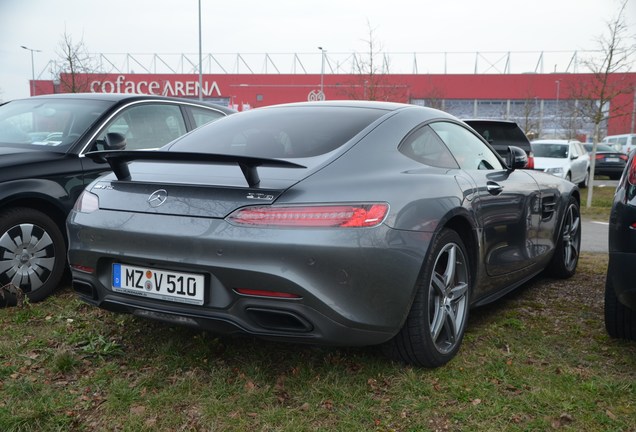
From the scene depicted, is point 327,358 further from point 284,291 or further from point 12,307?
point 12,307

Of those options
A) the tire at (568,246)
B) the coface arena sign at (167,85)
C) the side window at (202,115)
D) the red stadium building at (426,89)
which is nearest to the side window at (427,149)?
the tire at (568,246)

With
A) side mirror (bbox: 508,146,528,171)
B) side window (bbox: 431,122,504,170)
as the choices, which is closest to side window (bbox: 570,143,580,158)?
side mirror (bbox: 508,146,528,171)

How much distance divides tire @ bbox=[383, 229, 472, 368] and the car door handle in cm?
52

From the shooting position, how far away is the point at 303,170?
264cm

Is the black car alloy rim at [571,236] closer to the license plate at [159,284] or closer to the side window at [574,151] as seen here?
the license plate at [159,284]

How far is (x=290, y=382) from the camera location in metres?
2.88

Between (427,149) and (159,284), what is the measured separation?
5.15ft

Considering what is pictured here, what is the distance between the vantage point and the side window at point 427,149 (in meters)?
3.14

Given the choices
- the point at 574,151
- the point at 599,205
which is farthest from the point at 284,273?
the point at 574,151

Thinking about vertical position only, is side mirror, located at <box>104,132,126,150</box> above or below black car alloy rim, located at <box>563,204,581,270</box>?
above

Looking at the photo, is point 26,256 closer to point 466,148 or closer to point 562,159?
point 466,148

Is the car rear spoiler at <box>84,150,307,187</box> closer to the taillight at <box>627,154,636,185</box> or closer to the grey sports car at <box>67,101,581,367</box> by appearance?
the grey sports car at <box>67,101,581,367</box>

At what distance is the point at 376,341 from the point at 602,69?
13388 mm

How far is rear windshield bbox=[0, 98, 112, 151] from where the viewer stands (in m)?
4.50
